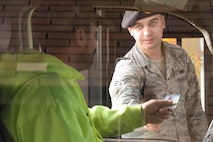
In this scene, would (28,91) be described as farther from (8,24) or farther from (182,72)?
(182,72)

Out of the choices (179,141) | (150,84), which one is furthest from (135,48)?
(179,141)

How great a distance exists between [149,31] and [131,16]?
2.1 inches

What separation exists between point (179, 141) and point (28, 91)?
290 mm

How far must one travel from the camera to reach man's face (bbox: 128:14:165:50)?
43.6 inches

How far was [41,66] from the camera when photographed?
3.70 ft

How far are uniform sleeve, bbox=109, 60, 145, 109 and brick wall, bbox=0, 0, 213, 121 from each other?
0.05 feet

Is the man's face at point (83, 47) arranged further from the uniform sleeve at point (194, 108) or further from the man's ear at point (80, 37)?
the uniform sleeve at point (194, 108)

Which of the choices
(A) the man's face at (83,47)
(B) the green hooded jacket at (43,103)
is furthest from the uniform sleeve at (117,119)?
(A) the man's face at (83,47)

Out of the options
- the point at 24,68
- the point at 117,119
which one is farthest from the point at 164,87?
the point at 24,68

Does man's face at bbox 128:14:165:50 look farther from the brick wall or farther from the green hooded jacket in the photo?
the green hooded jacket

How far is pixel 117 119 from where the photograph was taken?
47.6 inches

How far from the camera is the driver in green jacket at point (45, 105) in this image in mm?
1129

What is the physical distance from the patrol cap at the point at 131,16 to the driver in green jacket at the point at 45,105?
0.12m

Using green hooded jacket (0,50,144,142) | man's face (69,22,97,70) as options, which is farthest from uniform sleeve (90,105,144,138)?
man's face (69,22,97,70)
